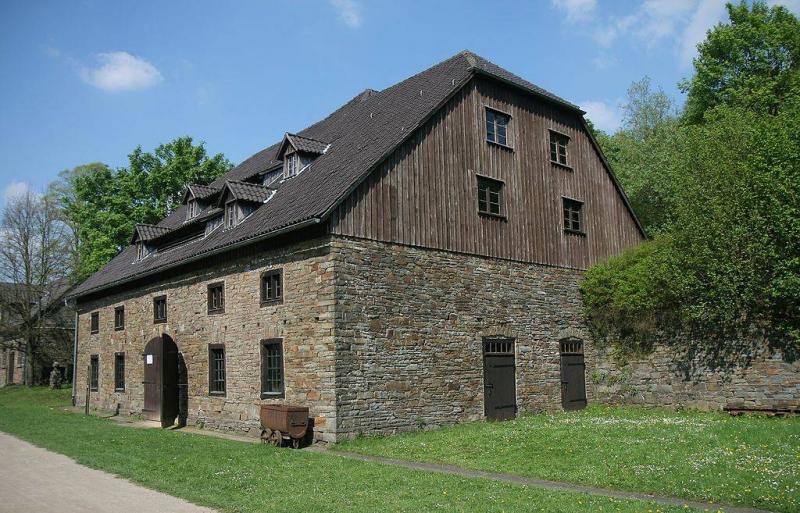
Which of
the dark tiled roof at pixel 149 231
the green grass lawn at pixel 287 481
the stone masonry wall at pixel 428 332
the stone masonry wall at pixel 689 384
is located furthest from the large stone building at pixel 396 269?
the green grass lawn at pixel 287 481

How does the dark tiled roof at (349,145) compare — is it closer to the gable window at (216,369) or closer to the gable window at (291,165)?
the gable window at (291,165)

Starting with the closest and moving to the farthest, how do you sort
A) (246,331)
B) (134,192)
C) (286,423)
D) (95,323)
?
1. (286,423)
2. (246,331)
3. (95,323)
4. (134,192)

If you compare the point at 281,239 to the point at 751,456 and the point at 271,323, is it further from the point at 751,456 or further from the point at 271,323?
the point at 751,456

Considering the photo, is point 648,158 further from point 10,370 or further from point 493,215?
point 10,370

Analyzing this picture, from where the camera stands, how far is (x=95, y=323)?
2911 centimetres

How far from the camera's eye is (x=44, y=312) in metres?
44.4

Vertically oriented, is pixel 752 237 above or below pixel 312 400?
above

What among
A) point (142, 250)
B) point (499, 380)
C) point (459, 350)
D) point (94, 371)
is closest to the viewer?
point (459, 350)

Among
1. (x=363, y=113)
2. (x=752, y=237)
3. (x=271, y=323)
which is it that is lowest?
(x=271, y=323)

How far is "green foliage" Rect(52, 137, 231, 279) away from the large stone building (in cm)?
1629

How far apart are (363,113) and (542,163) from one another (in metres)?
6.02

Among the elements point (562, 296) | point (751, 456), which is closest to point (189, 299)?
point (562, 296)

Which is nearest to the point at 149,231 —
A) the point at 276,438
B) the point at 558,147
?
the point at 276,438

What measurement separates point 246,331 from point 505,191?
848 centimetres
